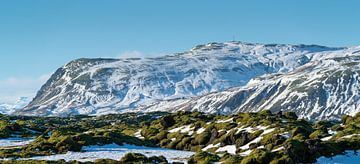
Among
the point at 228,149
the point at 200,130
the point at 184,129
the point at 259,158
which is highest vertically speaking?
the point at 259,158

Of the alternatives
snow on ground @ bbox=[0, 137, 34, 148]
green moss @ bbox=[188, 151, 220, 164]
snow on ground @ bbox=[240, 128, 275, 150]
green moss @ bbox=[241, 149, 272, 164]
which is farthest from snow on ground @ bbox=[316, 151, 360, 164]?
snow on ground @ bbox=[0, 137, 34, 148]

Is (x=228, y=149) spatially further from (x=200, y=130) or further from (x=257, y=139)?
(x=200, y=130)

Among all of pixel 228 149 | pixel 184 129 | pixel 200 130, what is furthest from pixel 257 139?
pixel 184 129

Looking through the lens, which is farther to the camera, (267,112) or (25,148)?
(267,112)

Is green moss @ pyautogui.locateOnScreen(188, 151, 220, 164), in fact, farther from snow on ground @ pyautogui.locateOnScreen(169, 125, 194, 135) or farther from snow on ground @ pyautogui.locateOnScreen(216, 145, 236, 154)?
snow on ground @ pyautogui.locateOnScreen(169, 125, 194, 135)

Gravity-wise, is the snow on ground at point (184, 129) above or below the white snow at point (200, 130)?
below

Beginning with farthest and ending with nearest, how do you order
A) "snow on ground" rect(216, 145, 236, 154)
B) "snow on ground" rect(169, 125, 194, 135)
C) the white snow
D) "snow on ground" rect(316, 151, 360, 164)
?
"snow on ground" rect(169, 125, 194, 135) < the white snow < "snow on ground" rect(216, 145, 236, 154) < "snow on ground" rect(316, 151, 360, 164)

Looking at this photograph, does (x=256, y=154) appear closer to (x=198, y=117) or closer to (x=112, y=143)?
(x=112, y=143)

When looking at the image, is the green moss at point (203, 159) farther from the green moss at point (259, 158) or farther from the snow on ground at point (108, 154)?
the green moss at point (259, 158)

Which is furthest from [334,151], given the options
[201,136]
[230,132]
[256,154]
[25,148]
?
[25,148]

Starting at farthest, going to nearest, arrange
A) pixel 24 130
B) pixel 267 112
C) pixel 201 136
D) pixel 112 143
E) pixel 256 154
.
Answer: pixel 24 130 < pixel 267 112 < pixel 201 136 < pixel 112 143 < pixel 256 154

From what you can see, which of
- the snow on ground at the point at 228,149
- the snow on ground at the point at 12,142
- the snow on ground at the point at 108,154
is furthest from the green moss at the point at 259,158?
the snow on ground at the point at 12,142
